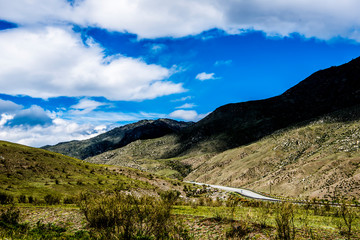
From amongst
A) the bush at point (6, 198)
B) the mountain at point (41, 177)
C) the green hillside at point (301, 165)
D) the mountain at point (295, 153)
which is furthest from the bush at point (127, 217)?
the green hillside at point (301, 165)

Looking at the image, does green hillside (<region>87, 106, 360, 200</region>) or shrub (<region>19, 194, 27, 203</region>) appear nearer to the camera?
shrub (<region>19, 194, 27, 203</region>)

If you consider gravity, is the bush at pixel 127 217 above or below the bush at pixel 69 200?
above

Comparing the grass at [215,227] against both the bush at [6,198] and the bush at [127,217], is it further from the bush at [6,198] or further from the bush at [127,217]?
the bush at [6,198]

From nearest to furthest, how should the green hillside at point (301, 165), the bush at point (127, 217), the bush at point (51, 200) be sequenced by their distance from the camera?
the bush at point (127, 217)
the bush at point (51, 200)
the green hillside at point (301, 165)

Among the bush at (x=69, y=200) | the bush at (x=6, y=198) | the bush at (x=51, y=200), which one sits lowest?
the bush at (x=69, y=200)

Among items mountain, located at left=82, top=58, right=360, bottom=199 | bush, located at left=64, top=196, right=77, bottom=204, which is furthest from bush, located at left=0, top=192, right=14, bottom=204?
mountain, located at left=82, top=58, right=360, bottom=199

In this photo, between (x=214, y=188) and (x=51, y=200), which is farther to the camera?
(x=214, y=188)

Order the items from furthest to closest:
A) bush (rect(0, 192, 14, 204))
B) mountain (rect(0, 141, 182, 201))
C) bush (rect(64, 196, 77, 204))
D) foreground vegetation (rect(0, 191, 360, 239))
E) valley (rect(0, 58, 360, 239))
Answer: mountain (rect(0, 141, 182, 201)), bush (rect(64, 196, 77, 204)), bush (rect(0, 192, 14, 204)), valley (rect(0, 58, 360, 239)), foreground vegetation (rect(0, 191, 360, 239))

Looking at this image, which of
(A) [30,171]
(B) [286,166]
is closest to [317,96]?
(B) [286,166]

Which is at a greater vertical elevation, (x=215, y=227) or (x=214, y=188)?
(x=215, y=227)

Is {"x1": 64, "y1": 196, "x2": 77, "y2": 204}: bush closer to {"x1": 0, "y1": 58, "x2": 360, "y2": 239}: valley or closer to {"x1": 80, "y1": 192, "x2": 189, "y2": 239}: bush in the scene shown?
{"x1": 0, "y1": 58, "x2": 360, "y2": 239}: valley

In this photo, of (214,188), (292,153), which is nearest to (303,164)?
(292,153)

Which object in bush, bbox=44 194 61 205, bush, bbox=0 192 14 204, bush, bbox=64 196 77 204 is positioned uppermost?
bush, bbox=0 192 14 204

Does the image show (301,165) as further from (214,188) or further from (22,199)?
(22,199)
